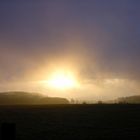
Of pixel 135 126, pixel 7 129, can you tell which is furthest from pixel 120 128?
pixel 7 129

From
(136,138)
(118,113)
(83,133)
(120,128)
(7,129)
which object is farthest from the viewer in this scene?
(118,113)

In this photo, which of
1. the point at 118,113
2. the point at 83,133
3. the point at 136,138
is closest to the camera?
the point at 136,138

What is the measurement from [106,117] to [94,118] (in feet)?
3.77

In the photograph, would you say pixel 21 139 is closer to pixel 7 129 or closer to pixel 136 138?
pixel 136 138

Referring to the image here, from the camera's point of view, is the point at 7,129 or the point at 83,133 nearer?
the point at 7,129

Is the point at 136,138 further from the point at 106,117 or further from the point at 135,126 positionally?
the point at 106,117

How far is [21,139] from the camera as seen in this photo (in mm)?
19375

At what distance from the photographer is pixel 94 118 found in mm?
29297

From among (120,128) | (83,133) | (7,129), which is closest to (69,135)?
(83,133)

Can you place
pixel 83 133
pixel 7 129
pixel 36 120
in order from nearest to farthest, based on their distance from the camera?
pixel 7 129 → pixel 83 133 → pixel 36 120

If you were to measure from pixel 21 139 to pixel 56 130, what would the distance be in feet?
11.4

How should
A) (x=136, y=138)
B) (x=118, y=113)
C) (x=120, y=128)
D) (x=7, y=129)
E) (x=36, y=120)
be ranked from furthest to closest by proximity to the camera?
(x=118, y=113)
(x=36, y=120)
(x=120, y=128)
(x=136, y=138)
(x=7, y=129)

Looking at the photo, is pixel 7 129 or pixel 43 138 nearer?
pixel 7 129

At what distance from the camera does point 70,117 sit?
3053cm
